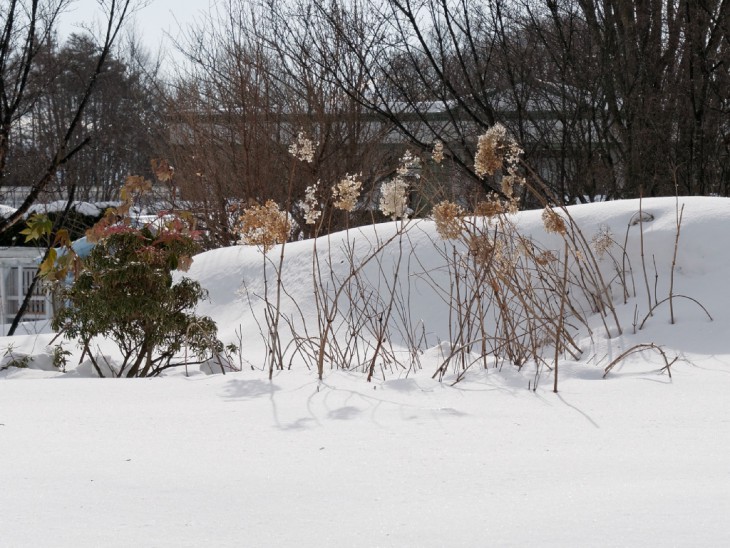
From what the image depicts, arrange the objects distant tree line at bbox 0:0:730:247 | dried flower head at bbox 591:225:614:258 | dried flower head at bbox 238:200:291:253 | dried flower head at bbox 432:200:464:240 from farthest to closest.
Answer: distant tree line at bbox 0:0:730:247
dried flower head at bbox 591:225:614:258
dried flower head at bbox 238:200:291:253
dried flower head at bbox 432:200:464:240

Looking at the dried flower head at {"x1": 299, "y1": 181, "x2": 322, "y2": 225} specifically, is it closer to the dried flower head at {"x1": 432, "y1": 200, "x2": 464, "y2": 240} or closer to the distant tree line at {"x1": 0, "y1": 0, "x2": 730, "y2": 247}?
the dried flower head at {"x1": 432, "y1": 200, "x2": 464, "y2": 240}

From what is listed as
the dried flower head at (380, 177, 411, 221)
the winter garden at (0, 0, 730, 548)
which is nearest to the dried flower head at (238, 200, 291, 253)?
the winter garden at (0, 0, 730, 548)

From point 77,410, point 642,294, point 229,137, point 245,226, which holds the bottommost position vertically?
point 77,410

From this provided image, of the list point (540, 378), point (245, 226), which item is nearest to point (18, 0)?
point (245, 226)

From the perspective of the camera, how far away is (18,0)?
4.76 meters

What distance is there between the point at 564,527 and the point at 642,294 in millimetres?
2647

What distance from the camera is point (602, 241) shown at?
12.7 feet

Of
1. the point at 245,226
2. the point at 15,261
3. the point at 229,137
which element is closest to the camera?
the point at 245,226

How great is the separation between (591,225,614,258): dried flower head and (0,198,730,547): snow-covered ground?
460 millimetres

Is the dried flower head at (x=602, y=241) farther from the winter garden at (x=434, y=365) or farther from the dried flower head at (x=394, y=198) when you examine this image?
the dried flower head at (x=394, y=198)

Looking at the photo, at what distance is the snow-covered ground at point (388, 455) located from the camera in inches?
53.6

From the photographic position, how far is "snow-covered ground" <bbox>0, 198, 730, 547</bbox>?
1.36 meters

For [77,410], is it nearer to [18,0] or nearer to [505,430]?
[505,430]

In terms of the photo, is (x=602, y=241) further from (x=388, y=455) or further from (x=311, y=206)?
(x=388, y=455)
